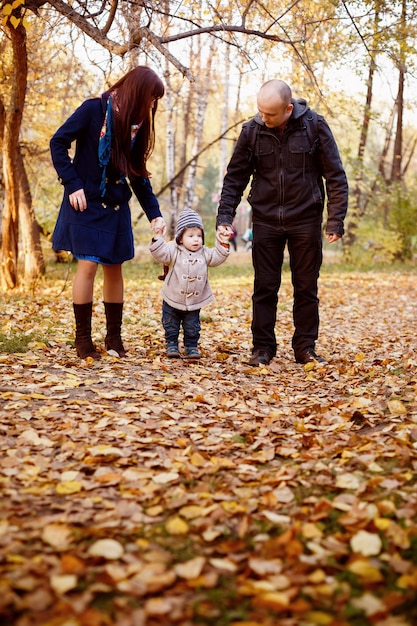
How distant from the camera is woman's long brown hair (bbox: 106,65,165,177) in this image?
4199 mm

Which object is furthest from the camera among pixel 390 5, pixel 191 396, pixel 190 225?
pixel 390 5

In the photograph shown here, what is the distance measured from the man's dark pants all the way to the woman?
33.5 inches

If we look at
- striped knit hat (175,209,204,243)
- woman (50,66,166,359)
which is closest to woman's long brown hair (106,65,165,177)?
woman (50,66,166,359)

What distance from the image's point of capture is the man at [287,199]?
4574 millimetres

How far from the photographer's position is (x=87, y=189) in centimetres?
439

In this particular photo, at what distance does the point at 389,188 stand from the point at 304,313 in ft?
43.8

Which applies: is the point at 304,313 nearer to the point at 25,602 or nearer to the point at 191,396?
the point at 191,396

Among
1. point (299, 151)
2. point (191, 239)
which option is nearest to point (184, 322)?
point (191, 239)

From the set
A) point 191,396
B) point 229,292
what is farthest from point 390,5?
point 191,396

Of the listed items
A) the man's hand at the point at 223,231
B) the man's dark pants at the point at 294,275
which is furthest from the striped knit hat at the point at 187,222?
the man's dark pants at the point at 294,275

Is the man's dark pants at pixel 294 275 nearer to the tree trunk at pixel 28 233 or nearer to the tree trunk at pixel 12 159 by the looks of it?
the tree trunk at pixel 12 159

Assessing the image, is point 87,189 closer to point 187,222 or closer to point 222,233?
point 187,222

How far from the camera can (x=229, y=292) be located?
1073 centimetres

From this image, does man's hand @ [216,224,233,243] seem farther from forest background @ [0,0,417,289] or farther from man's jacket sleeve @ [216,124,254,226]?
forest background @ [0,0,417,289]
